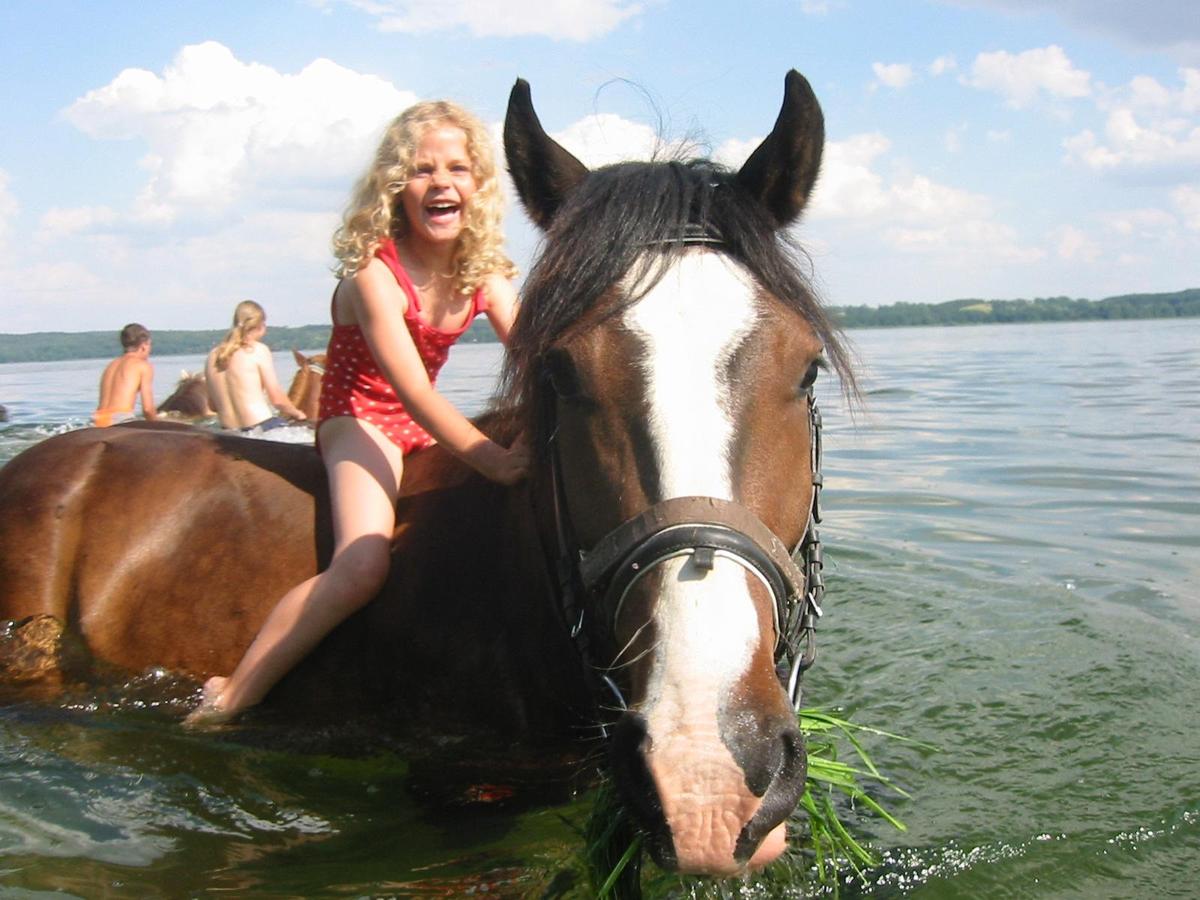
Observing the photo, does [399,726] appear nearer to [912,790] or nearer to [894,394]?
[912,790]

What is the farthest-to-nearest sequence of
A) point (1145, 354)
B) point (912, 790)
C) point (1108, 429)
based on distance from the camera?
point (1145, 354)
point (1108, 429)
point (912, 790)

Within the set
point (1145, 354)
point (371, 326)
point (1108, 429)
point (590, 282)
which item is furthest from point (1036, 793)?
point (1145, 354)

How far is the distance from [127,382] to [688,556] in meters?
14.6

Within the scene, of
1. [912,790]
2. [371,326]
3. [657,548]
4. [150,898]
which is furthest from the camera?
[912,790]

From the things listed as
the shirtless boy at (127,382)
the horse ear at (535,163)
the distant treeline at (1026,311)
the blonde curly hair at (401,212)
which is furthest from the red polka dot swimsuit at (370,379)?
the distant treeline at (1026,311)

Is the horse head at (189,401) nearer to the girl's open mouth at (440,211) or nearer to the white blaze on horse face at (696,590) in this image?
the girl's open mouth at (440,211)

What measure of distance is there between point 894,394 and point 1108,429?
6.61 meters

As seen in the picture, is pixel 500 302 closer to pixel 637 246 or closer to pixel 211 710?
pixel 637 246

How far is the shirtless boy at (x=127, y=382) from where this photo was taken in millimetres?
15062

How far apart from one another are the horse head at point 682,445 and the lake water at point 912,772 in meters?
0.77

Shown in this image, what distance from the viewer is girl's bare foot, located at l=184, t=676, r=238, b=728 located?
156 inches

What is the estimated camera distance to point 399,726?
385cm

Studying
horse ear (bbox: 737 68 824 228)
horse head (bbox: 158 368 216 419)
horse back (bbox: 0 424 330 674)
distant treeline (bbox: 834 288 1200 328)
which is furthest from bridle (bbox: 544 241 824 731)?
distant treeline (bbox: 834 288 1200 328)

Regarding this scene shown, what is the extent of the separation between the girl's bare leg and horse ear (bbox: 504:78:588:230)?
1190mm
